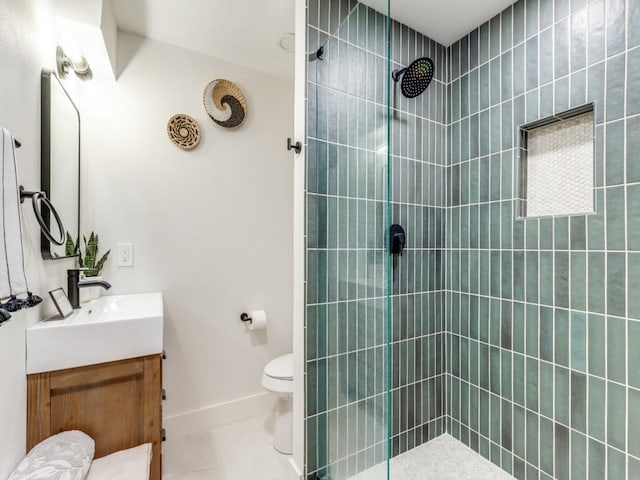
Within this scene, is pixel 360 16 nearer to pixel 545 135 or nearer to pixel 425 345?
pixel 545 135

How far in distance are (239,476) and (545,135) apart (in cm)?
240

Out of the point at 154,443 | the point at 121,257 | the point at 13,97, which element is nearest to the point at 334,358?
the point at 154,443

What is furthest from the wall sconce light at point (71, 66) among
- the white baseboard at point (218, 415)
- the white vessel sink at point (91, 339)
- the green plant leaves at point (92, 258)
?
the white baseboard at point (218, 415)

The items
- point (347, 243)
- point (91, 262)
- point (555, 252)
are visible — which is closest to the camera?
point (347, 243)

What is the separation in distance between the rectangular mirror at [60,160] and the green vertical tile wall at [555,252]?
2093mm

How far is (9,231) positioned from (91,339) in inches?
22.3

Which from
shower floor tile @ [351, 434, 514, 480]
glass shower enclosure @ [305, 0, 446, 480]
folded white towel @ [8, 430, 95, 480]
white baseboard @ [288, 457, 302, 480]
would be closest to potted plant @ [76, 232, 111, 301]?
folded white towel @ [8, 430, 95, 480]

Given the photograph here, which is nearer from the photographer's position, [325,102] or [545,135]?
[325,102]

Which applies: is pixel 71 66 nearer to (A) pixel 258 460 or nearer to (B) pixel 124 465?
(B) pixel 124 465

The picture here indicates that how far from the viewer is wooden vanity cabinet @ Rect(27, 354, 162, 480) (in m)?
1.08

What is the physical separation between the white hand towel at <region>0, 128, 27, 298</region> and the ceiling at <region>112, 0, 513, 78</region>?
1.30m

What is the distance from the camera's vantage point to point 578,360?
1.41 meters

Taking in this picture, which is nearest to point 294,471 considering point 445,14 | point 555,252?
point 555,252

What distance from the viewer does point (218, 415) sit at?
2027 millimetres
